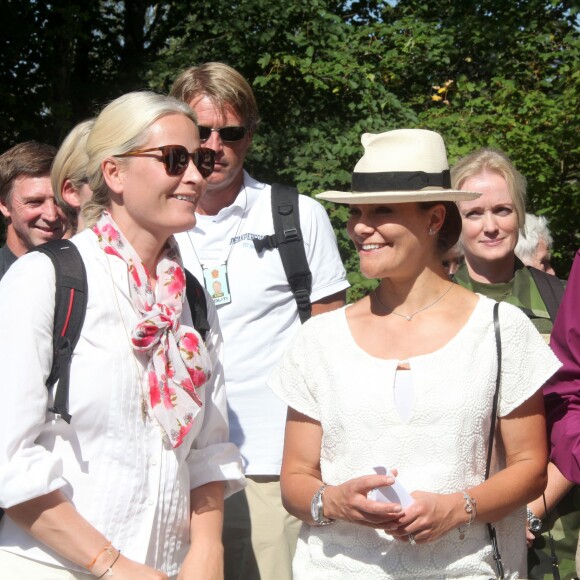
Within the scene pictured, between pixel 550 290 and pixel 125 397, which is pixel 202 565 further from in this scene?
pixel 550 290

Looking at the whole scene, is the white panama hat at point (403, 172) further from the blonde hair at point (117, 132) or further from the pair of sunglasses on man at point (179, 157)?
the blonde hair at point (117, 132)

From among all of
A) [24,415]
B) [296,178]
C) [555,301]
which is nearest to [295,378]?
[24,415]

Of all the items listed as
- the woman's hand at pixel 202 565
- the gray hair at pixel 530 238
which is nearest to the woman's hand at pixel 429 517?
the woman's hand at pixel 202 565

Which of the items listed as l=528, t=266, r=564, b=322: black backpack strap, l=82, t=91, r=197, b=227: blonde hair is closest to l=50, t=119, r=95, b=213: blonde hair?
l=82, t=91, r=197, b=227: blonde hair

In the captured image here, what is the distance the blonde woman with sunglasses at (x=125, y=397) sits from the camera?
2.46 m

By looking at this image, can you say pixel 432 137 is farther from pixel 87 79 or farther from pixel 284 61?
pixel 87 79

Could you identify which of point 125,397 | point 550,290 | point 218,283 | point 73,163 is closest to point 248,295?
point 218,283

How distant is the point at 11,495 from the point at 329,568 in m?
0.90

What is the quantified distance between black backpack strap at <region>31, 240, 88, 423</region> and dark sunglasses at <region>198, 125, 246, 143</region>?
1.38 metres

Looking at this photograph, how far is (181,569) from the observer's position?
8.91ft

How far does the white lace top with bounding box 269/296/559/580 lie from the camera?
8.59 feet

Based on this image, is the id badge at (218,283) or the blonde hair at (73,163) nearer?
the blonde hair at (73,163)

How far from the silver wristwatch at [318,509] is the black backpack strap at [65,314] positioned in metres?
0.73

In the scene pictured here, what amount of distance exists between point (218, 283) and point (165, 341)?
3.31ft
